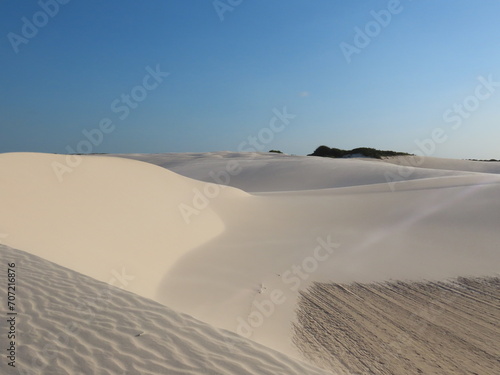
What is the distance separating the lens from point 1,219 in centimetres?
756

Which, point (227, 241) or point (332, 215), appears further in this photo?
point (332, 215)

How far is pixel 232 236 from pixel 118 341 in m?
8.57

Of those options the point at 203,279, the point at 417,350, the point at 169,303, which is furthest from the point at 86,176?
the point at 417,350

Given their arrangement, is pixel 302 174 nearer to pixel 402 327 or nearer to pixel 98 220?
pixel 98 220

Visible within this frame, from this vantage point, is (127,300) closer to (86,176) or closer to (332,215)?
(86,176)

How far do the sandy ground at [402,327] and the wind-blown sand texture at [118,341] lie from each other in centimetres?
170

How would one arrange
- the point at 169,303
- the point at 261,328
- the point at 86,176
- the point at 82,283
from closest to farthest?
the point at 82,283 → the point at 261,328 → the point at 169,303 → the point at 86,176

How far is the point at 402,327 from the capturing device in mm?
→ 5852

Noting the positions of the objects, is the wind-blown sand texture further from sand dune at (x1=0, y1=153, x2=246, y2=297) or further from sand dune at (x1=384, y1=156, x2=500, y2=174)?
sand dune at (x1=384, y1=156, x2=500, y2=174)

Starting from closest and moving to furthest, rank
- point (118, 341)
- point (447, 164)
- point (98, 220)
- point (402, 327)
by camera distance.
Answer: point (118, 341) → point (402, 327) → point (98, 220) → point (447, 164)

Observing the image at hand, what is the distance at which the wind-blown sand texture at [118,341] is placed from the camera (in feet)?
11.0

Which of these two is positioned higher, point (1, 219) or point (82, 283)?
point (1, 219)

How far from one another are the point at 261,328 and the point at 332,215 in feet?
32.9

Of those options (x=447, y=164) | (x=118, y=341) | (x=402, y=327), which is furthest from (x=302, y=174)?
(x=447, y=164)
